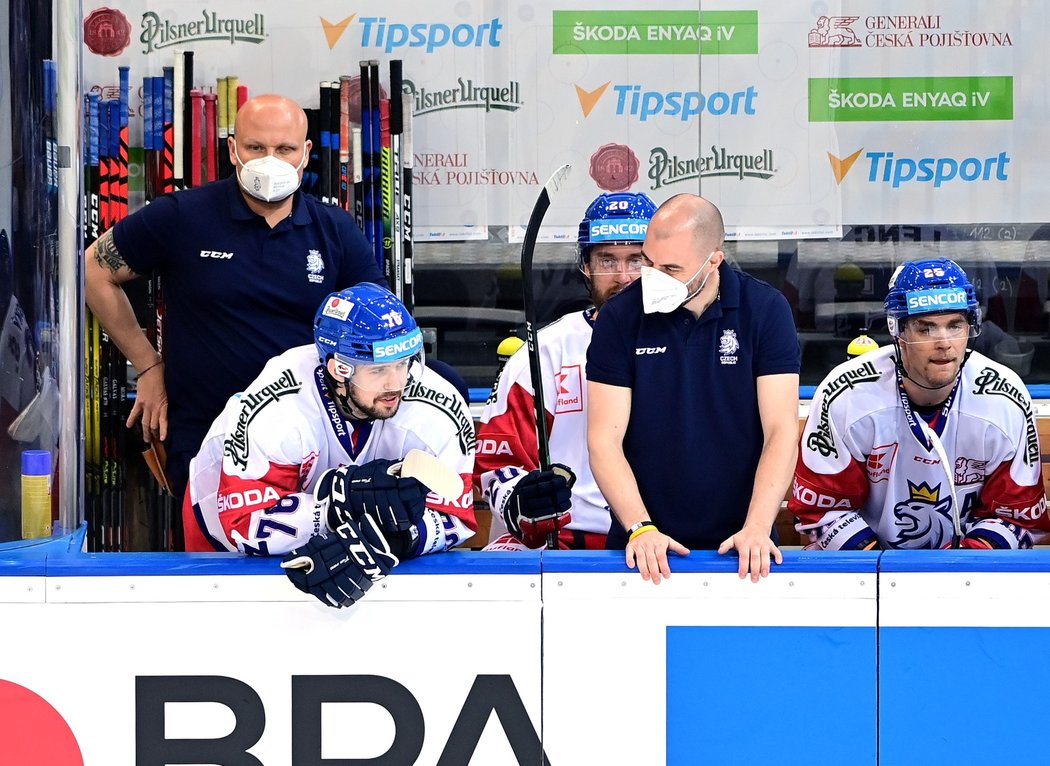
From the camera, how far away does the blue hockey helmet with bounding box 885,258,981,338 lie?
3.10 m

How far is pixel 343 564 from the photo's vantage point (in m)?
2.51

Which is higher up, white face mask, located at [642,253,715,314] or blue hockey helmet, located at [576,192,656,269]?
blue hockey helmet, located at [576,192,656,269]

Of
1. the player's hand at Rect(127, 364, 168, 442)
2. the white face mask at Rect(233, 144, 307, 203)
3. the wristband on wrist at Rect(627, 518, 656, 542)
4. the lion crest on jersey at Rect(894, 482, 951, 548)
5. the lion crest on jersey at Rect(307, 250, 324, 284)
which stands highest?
the white face mask at Rect(233, 144, 307, 203)

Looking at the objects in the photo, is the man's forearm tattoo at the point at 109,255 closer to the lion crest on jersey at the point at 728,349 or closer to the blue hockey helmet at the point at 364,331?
the blue hockey helmet at the point at 364,331

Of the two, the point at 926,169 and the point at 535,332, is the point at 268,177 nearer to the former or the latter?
the point at 535,332

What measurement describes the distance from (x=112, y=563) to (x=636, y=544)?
3.22ft

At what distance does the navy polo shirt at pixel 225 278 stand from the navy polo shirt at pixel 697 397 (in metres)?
0.94

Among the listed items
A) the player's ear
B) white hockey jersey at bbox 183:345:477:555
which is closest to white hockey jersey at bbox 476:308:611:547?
white hockey jersey at bbox 183:345:477:555

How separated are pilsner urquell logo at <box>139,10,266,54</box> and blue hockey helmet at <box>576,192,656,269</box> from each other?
198cm

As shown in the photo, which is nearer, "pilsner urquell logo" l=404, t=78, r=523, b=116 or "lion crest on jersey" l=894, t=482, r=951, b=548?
"lion crest on jersey" l=894, t=482, r=951, b=548

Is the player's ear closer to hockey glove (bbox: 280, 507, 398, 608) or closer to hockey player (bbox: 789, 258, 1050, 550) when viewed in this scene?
hockey glove (bbox: 280, 507, 398, 608)

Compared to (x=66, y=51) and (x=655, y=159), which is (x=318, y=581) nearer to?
(x=66, y=51)

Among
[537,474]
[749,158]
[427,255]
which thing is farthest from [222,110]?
[537,474]

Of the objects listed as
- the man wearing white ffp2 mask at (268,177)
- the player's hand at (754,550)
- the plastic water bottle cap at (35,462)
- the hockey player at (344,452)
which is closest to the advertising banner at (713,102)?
the man wearing white ffp2 mask at (268,177)
